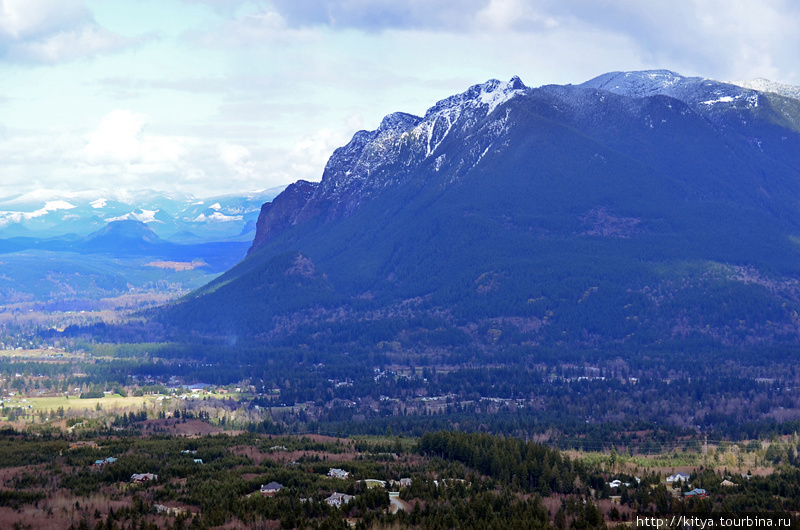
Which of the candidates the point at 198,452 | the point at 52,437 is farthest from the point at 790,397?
the point at 52,437

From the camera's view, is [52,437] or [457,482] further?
[52,437]

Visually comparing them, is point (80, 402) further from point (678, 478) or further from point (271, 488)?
point (678, 478)

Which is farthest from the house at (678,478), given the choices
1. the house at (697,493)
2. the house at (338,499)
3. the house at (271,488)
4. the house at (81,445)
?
the house at (81,445)

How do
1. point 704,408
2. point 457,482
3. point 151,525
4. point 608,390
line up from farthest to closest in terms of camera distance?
point 608,390 < point 704,408 < point 457,482 < point 151,525

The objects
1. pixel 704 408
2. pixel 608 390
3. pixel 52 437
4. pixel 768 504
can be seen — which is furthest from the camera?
pixel 608 390

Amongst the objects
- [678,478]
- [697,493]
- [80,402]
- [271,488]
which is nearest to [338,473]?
[271,488]

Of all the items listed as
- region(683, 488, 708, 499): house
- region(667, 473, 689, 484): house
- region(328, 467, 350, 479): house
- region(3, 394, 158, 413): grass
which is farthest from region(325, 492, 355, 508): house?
region(3, 394, 158, 413): grass

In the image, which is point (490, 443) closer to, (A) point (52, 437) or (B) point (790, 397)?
(A) point (52, 437)
